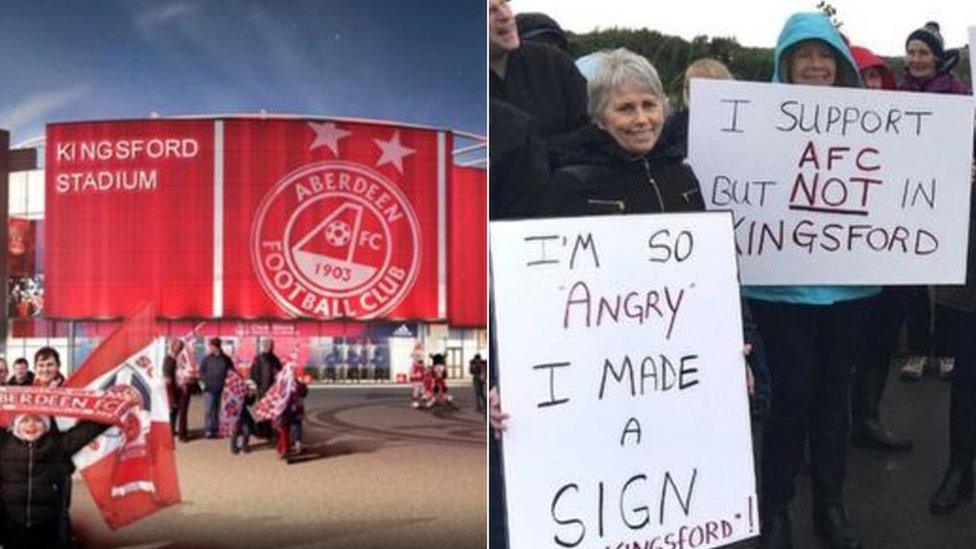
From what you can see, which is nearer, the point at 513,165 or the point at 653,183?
the point at 513,165

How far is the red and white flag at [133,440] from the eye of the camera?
307cm

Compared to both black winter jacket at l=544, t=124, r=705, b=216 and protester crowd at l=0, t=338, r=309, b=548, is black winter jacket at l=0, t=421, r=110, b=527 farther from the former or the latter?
black winter jacket at l=544, t=124, r=705, b=216

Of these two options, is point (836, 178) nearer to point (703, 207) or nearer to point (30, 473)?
point (703, 207)

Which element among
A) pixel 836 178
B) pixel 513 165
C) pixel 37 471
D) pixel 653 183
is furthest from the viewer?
pixel 836 178

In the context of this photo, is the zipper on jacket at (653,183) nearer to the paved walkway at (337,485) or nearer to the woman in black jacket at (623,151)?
the woman in black jacket at (623,151)

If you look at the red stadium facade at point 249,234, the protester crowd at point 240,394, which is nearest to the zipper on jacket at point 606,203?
the red stadium facade at point 249,234

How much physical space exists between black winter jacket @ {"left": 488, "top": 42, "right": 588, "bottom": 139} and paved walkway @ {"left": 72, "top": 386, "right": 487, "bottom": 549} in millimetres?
703

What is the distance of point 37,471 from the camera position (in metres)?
3.09

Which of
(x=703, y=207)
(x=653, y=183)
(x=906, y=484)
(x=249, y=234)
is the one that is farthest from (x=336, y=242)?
(x=906, y=484)

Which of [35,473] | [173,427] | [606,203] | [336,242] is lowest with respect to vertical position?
[35,473]

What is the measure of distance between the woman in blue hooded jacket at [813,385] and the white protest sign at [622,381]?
344 millimetres

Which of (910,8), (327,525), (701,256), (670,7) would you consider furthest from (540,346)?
(910,8)

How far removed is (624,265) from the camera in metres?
3.08

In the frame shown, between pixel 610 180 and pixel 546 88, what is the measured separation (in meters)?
0.28
